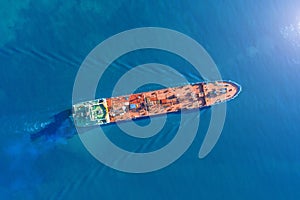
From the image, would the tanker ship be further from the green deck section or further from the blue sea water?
the blue sea water

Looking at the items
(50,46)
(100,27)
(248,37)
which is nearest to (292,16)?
(248,37)

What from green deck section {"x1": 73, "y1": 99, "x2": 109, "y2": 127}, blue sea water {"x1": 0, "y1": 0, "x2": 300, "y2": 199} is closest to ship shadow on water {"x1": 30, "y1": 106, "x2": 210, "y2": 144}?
blue sea water {"x1": 0, "y1": 0, "x2": 300, "y2": 199}

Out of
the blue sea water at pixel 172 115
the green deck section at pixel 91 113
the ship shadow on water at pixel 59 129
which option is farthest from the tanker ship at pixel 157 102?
the blue sea water at pixel 172 115

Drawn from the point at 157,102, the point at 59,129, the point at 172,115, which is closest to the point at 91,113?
the point at 59,129

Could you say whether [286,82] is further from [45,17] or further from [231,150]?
[45,17]

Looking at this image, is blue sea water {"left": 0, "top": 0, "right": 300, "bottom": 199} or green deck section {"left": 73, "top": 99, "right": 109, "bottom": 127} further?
green deck section {"left": 73, "top": 99, "right": 109, "bottom": 127}

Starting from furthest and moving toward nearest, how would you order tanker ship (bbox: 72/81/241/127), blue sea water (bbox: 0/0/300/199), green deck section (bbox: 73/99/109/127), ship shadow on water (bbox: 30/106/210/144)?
tanker ship (bbox: 72/81/241/127)
ship shadow on water (bbox: 30/106/210/144)
green deck section (bbox: 73/99/109/127)
blue sea water (bbox: 0/0/300/199)
